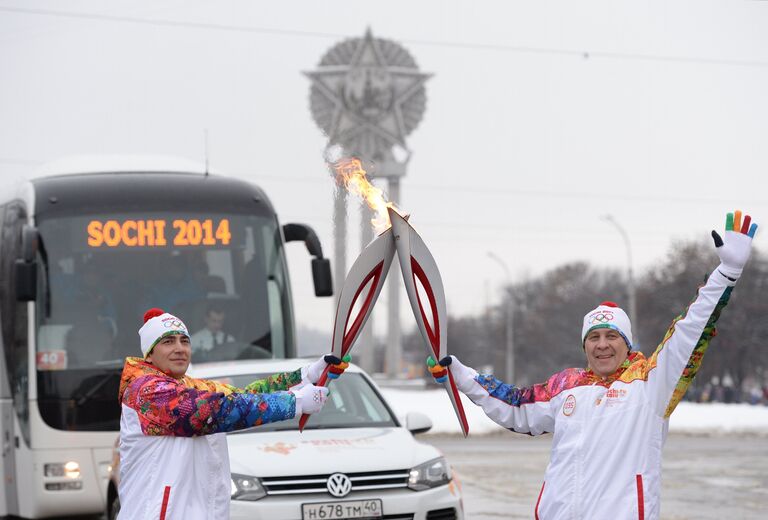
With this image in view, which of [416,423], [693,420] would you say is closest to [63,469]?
[416,423]

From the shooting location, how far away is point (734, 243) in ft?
14.9

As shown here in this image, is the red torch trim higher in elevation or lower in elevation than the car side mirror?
higher

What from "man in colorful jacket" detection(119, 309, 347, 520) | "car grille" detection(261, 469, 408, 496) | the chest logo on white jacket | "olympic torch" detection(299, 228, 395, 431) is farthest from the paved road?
"man in colorful jacket" detection(119, 309, 347, 520)

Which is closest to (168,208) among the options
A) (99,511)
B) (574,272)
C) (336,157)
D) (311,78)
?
(99,511)

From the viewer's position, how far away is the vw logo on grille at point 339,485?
7.40 m

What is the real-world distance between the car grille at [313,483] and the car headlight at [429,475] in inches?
6.7

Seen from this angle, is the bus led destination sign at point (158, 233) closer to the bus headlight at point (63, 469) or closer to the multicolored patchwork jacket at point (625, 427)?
the bus headlight at point (63, 469)

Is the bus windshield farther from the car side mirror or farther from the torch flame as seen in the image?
the torch flame

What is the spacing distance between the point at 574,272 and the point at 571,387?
81.6 metres

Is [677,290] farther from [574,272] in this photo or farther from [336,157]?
[336,157]

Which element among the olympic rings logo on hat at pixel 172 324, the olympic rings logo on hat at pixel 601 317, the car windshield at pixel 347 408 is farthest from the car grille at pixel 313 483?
the olympic rings logo on hat at pixel 601 317

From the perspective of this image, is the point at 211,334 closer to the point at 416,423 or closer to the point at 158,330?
the point at 416,423

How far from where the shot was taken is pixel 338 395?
8.87 meters

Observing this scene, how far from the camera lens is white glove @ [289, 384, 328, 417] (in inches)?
198
